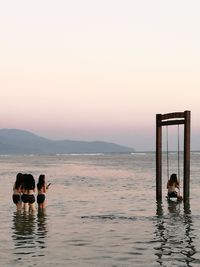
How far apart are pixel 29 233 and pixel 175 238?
4.73m

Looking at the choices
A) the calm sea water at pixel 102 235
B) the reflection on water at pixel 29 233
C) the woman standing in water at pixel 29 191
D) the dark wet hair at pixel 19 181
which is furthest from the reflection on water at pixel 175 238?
the dark wet hair at pixel 19 181

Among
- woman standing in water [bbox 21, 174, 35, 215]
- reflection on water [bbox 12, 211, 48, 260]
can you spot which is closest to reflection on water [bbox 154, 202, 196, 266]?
reflection on water [bbox 12, 211, 48, 260]

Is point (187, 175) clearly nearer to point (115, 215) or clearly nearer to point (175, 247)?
point (115, 215)

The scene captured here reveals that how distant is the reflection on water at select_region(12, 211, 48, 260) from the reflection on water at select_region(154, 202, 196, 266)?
10.7ft

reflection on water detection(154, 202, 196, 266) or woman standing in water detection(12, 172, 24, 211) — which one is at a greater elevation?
woman standing in water detection(12, 172, 24, 211)

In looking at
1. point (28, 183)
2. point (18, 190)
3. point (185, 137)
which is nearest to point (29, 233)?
point (28, 183)

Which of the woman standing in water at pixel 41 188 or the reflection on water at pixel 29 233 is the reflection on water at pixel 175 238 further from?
the woman standing in water at pixel 41 188

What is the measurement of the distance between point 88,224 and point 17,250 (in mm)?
5592

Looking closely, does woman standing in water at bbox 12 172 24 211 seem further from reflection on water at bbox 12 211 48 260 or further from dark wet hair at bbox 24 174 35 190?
reflection on water at bbox 12 211 48 260

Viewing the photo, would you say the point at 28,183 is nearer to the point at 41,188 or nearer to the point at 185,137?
the point at 41,188

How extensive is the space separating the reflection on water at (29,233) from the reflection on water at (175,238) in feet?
10.7

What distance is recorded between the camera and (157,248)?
14891 millimetres

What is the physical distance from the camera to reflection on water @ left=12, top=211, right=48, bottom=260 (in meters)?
14.4

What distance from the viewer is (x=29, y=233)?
17547 mm
